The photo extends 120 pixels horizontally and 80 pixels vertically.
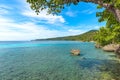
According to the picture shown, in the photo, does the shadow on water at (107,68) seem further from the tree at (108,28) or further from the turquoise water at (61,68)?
the tree at (108,28)

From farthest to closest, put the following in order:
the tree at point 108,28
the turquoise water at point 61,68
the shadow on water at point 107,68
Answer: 1. the tree at point 108,28
2. the turquoise water at point 61,68
3. the shadow on water at point 107,68

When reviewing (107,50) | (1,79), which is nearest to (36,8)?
(1,79)

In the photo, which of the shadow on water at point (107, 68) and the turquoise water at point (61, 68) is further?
the turquoise water at point (61, 68)

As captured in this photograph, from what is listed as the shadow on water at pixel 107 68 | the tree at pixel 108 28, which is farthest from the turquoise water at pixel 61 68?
the tree at pixel 108 28

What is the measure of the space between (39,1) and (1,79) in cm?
1234

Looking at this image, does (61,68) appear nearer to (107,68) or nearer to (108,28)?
(107,68)

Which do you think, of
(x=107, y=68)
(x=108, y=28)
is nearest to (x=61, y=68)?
(x=107, y=68)

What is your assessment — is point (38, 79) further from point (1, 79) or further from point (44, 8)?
point (44, 8)

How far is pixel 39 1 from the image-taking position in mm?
15711

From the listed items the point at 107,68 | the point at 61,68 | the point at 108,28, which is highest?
the point at 108,28

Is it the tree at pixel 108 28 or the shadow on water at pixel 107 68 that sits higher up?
the tree at pixel 108 28

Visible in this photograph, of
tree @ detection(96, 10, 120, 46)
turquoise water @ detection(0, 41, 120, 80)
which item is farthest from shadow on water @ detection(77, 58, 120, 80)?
tree @ detection(96, 10, 120, 46)

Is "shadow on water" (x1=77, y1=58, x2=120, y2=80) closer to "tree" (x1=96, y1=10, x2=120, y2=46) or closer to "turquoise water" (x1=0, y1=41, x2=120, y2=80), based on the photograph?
"turquoise water" (x1=0, y1=41, x2=120, y2=80)

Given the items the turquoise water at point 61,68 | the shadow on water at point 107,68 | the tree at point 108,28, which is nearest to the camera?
the shadow on water at point 107,68
